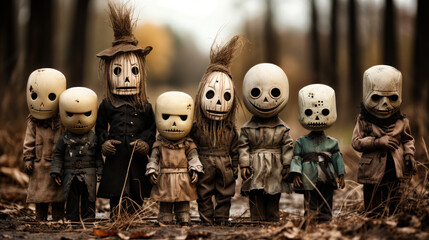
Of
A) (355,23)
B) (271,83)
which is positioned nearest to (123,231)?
(271,83)

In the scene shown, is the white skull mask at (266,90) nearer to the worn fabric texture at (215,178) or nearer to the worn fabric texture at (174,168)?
the worn fabric texture at (215,178)

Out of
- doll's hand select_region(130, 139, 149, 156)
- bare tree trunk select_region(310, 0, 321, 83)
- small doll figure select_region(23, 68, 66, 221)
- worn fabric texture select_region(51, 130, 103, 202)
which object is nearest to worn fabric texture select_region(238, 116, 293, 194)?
doll's hand select_region(130, 139, 149, 156)

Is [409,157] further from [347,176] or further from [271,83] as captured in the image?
[347,176]

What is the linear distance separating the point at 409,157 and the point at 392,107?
561mm

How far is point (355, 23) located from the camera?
19.9 m

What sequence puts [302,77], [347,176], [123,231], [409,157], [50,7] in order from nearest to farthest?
[123,231] → [409,157] → [347,176] → [50,7] → [302,77]

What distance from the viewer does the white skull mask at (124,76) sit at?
5.98m

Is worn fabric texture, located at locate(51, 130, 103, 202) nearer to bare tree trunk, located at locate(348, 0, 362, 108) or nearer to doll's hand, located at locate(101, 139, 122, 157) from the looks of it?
doll's hand, located at locate(101, 139, 122, 157)

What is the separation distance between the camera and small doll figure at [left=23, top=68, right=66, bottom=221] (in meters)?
6.00

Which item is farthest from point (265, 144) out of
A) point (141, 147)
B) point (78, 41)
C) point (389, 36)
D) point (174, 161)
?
point (389, 36)

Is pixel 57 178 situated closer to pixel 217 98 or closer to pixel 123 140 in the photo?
pixel 123 140

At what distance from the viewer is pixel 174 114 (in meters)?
5.70

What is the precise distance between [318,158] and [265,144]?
2.01 feet

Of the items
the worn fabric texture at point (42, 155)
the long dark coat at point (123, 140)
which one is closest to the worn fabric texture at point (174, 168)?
the long dark coat at point (123, 140)
